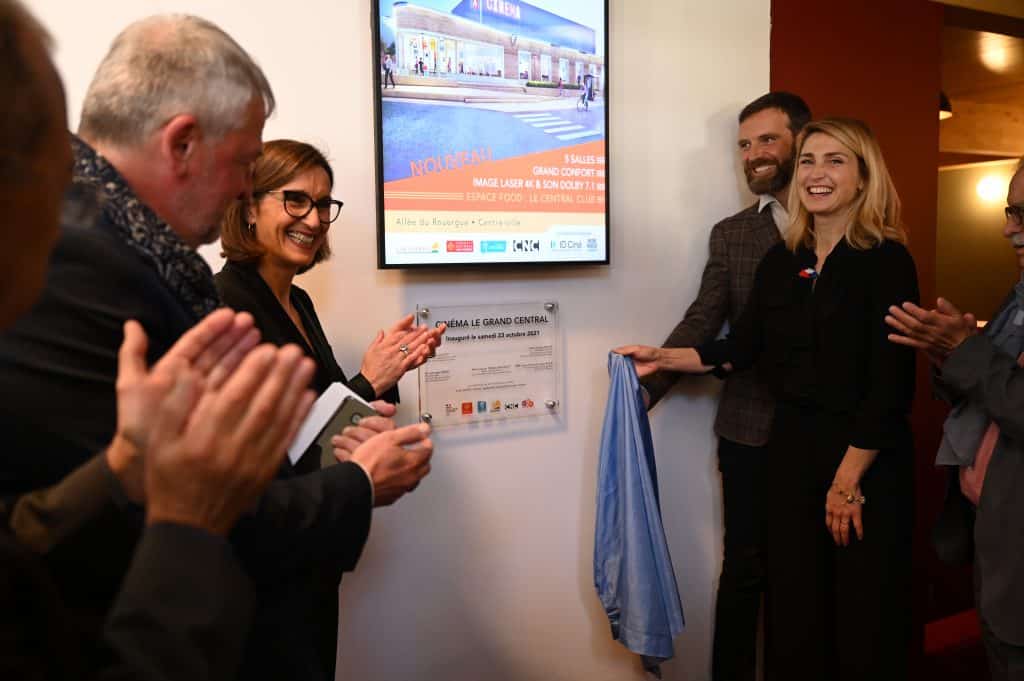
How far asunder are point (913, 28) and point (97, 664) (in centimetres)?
353

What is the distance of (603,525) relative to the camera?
2326mm

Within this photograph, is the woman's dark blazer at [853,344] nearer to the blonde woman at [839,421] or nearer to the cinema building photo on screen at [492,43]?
the blonde woman at [839,421]

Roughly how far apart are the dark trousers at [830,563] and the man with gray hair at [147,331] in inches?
54.7

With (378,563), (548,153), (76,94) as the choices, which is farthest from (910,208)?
(76,94)

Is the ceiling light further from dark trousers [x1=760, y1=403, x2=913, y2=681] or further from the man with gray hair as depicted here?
the man with gray hair

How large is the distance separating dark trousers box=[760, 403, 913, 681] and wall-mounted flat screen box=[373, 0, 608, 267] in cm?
87

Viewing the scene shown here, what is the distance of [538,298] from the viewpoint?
7.97ft

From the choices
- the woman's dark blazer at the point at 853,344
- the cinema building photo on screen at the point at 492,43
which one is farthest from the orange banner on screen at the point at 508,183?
the woman's dark blazer at the point at 853,344

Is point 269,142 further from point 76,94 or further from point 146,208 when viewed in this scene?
point 146,208

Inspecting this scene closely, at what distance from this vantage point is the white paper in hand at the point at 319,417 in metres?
1.45

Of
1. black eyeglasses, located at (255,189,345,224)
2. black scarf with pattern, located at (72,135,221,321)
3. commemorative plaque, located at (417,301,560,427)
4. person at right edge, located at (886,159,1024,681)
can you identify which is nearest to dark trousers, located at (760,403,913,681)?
person at right edge, located at (886,159,1024,681)

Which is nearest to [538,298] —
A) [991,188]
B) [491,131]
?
[491,131]

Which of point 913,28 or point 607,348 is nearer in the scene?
point 607,348

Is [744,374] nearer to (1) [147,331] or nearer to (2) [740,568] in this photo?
(2) [740,568]
